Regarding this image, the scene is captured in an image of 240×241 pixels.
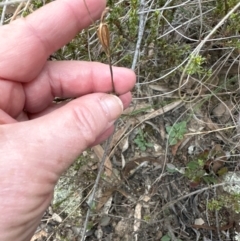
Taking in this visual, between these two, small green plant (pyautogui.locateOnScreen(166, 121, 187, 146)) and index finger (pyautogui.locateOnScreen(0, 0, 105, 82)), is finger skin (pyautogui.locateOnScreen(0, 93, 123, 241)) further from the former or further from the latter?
small green plant (pyautogui.locateOnScreen(166, 121, 187, 146))

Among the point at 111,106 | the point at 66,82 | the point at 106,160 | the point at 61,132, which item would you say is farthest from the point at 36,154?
the point at 106,160

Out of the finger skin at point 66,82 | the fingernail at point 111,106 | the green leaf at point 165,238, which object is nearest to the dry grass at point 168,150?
the green leaf at point 165,238

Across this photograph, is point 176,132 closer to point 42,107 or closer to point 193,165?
point 193,165

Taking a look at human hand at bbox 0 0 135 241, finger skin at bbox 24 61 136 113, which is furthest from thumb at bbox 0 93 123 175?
finger skin at bbox 24 61 136 113

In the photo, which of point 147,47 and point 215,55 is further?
point 215,55

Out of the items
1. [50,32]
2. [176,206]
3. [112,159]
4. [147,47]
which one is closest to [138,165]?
[112,159]

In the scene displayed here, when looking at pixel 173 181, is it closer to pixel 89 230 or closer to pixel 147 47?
pixel 89 230
